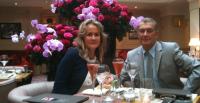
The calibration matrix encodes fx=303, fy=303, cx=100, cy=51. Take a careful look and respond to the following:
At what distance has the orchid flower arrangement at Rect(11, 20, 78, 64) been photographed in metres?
2.94

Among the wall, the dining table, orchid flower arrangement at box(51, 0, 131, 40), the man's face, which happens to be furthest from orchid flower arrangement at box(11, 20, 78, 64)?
the wall

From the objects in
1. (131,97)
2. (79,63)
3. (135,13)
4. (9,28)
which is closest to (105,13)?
(79,63)

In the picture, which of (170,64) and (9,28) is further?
(9,28)

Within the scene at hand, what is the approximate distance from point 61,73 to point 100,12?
913mm

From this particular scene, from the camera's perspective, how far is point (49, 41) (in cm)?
294

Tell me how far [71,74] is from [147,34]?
750mm

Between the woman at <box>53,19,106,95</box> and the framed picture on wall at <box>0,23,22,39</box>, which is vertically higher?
the framed picture on wall at <box>0,23,22,39</box>

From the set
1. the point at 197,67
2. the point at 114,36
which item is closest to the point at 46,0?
the point at 114,36

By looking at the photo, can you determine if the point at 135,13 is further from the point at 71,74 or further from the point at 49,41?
the point at 71,74

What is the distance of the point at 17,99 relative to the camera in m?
2.64

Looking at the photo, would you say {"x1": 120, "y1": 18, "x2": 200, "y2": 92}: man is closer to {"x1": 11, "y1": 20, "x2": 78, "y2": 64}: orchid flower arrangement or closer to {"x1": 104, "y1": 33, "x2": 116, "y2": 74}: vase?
{"x1": 104, "y1": 33, "x2": 116, "y2": 74}: vase

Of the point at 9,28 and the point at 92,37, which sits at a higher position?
the point at 9,28

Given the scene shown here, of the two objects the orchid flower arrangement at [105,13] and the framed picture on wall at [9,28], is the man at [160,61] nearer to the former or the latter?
the orchid flower arrangement at [105,13]

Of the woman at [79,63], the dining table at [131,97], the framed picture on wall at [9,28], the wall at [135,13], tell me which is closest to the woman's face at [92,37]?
the woman at [79,63]
